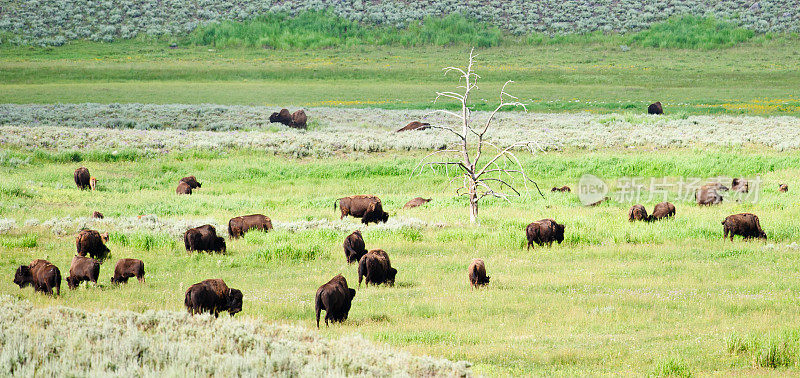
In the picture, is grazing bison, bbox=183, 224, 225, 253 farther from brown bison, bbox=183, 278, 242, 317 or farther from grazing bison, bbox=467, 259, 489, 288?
grazing bison, bbox=467, 259, 489, 288

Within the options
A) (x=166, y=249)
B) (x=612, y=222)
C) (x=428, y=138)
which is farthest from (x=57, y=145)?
(x=612, y=222)

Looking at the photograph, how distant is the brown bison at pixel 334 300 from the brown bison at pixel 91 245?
7039 mm

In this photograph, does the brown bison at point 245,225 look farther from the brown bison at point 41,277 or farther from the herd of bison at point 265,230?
the brown bison at point 41,277

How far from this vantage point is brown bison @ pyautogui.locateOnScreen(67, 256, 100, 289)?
13703 millimetres

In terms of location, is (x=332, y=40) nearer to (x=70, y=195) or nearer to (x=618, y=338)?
(x=70, y=195)

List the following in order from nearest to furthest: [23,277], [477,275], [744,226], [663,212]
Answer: [23,277], [477,275], [744,226], [663,212]

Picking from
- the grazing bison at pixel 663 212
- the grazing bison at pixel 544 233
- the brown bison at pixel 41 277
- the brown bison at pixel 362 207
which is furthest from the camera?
the grazing bison at pixel 663 212

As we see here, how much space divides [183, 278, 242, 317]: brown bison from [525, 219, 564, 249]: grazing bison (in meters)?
8.27

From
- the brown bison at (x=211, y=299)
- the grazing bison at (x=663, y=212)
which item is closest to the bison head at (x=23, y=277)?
the brown bison at (x=211, y=299)

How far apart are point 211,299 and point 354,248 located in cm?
501

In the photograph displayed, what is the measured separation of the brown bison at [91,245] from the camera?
15.9 meters

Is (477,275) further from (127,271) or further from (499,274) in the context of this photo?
(127,271)

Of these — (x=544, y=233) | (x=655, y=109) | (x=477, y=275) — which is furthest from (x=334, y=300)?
(x=655, y=109)

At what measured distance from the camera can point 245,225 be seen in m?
19.5
